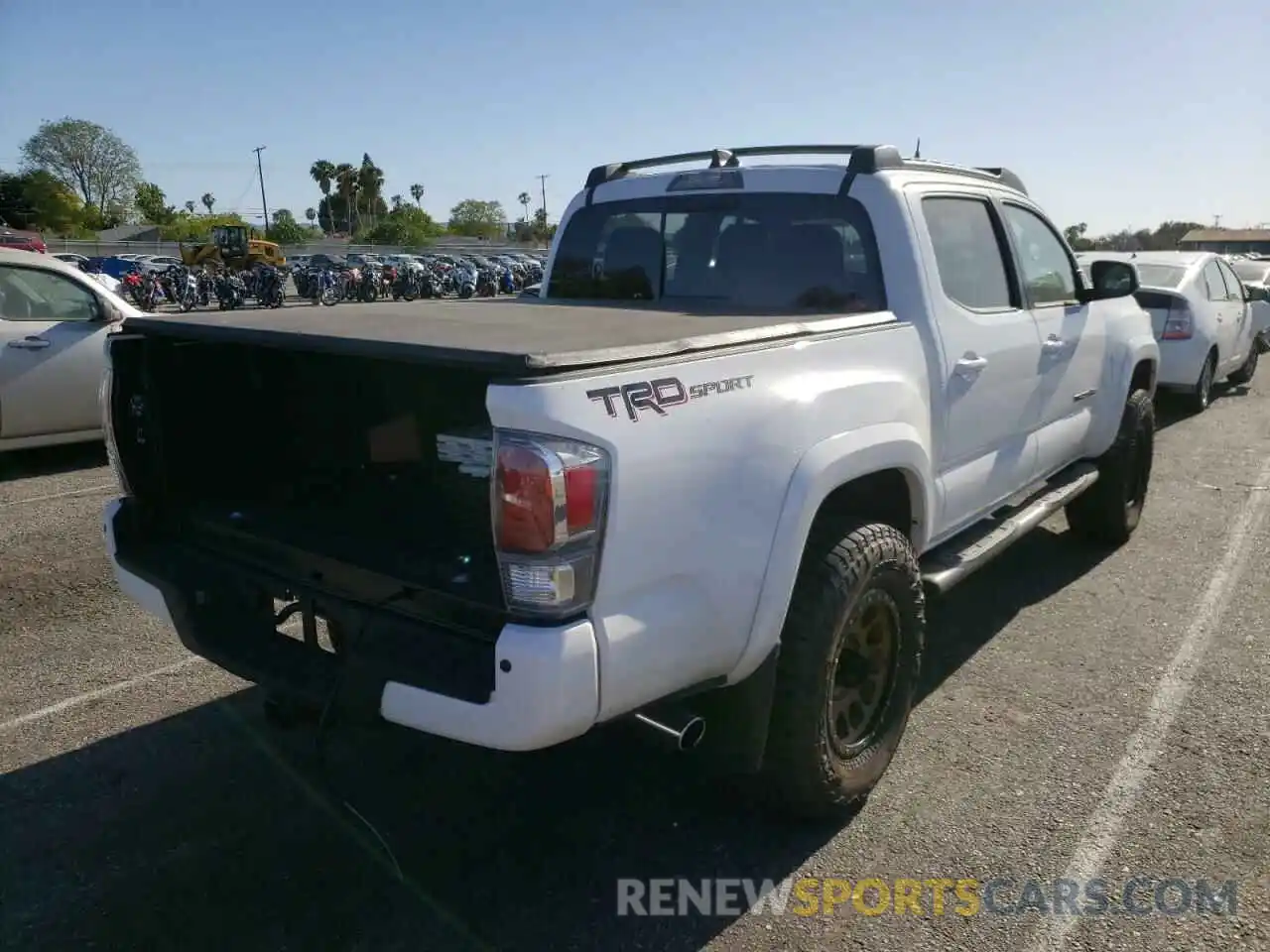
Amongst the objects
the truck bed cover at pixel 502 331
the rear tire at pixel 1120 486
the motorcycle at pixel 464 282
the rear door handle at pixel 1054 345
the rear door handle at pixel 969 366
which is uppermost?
the truck bed cover at pixel 502 331

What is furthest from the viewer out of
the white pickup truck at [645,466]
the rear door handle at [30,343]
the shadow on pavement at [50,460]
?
the shadow on pavement at [50,460]

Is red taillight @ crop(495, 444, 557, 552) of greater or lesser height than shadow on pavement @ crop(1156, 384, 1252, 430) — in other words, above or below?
above

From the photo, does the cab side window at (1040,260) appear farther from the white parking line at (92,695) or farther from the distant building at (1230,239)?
the distant building at (1230,239)

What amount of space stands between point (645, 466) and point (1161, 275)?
1025cm

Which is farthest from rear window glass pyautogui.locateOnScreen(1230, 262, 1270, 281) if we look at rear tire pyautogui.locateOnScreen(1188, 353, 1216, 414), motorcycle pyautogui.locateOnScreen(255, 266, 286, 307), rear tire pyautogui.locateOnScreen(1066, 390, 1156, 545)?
motorcycle pyautogui.locateOnScreen(255, 266, 286, 307)

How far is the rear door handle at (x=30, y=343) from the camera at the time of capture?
24.4ft

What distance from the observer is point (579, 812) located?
10.6 ft

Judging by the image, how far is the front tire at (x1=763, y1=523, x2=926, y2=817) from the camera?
284 centimetres

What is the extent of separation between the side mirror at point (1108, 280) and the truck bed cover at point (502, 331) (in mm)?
2241

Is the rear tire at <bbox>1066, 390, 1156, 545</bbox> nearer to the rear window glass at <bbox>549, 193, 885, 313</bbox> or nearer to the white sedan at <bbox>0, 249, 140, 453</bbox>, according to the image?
the rear window glass at <bbox>549, 193, 885, 313</bbox>

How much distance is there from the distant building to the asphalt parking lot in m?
95.4

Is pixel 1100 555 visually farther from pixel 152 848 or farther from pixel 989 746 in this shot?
pixel 152 848

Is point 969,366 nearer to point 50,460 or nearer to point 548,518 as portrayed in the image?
point 548,518

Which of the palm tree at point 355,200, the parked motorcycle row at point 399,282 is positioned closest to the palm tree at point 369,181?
the palm tree at point 355,200
